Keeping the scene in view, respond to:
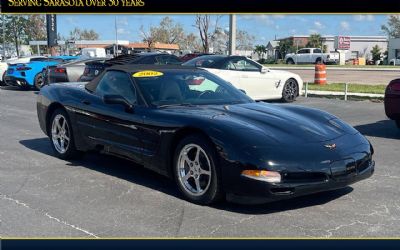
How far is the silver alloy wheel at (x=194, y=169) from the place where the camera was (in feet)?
15.3

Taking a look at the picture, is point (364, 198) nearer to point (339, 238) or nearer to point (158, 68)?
point (339, 238)

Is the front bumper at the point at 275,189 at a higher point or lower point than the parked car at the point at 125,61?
lower

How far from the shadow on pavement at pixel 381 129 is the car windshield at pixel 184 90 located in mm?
3908

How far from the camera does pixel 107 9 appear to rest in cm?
1319

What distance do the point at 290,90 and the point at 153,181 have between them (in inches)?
365

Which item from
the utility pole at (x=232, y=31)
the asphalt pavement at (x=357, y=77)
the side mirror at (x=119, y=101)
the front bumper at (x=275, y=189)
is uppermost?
the utility pole at (x=232, y=31)

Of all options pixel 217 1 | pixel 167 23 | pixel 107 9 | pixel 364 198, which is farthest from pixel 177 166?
pixel 167 23

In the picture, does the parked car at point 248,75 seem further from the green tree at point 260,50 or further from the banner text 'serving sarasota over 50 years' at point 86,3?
the green tree at point 260,50

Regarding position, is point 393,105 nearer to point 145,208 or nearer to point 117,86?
point 117,86

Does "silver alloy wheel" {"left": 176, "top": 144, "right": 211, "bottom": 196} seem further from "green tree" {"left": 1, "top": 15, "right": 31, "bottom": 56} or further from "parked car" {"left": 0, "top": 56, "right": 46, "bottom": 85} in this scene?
"green tree" {"left": 1, "top": 15, "right": 31, "bottom": 56}

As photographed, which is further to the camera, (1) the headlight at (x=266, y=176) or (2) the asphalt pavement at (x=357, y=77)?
(2) the asphalt pavement at (x=357, y=77)

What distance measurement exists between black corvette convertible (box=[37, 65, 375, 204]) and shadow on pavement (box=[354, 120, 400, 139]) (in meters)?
3.84

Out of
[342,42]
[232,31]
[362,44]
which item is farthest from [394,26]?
[232,31]

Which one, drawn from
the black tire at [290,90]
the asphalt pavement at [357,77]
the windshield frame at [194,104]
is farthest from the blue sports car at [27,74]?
the windshield frame at [194,104]
